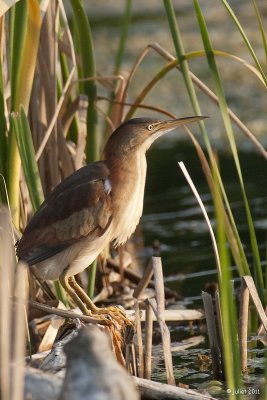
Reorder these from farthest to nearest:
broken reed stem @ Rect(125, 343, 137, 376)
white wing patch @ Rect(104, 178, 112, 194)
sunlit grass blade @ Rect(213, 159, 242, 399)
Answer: white wing patch @ Rect(104, 178, 112, 194)
broken reed stem @ Rect(125, 343, 137, 376)
sunlit grass blade @ Rect(213, 159, 242, 399)

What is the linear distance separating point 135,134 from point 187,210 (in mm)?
2885

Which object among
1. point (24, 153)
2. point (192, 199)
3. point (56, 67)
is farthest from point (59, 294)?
point (192, 199)

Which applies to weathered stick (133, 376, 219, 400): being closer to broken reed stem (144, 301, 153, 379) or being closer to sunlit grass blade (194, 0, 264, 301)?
broken reed stem (144, 301, 153, 379)

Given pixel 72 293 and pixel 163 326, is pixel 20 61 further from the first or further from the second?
pixel 163 326

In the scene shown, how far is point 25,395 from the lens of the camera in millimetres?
2557

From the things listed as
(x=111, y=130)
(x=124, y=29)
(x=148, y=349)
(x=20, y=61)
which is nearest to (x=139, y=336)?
(x=148, y=349)

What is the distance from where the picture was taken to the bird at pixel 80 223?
4.05 m

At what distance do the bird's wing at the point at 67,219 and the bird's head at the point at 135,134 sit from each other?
0.23 m

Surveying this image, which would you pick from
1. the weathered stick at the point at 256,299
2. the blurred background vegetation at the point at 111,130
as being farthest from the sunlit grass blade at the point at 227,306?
the weathered stick at the point at 256,299

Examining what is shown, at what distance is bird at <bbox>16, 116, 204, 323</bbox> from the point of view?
4055 millimetres

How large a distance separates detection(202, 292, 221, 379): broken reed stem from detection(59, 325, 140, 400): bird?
4.95 ft

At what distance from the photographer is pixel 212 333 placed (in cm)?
389

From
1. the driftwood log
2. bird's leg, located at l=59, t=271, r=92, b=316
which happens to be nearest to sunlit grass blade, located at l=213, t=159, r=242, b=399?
the driftwood log

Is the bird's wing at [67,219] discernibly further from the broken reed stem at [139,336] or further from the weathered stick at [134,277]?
the weathered stick at [134,277]
